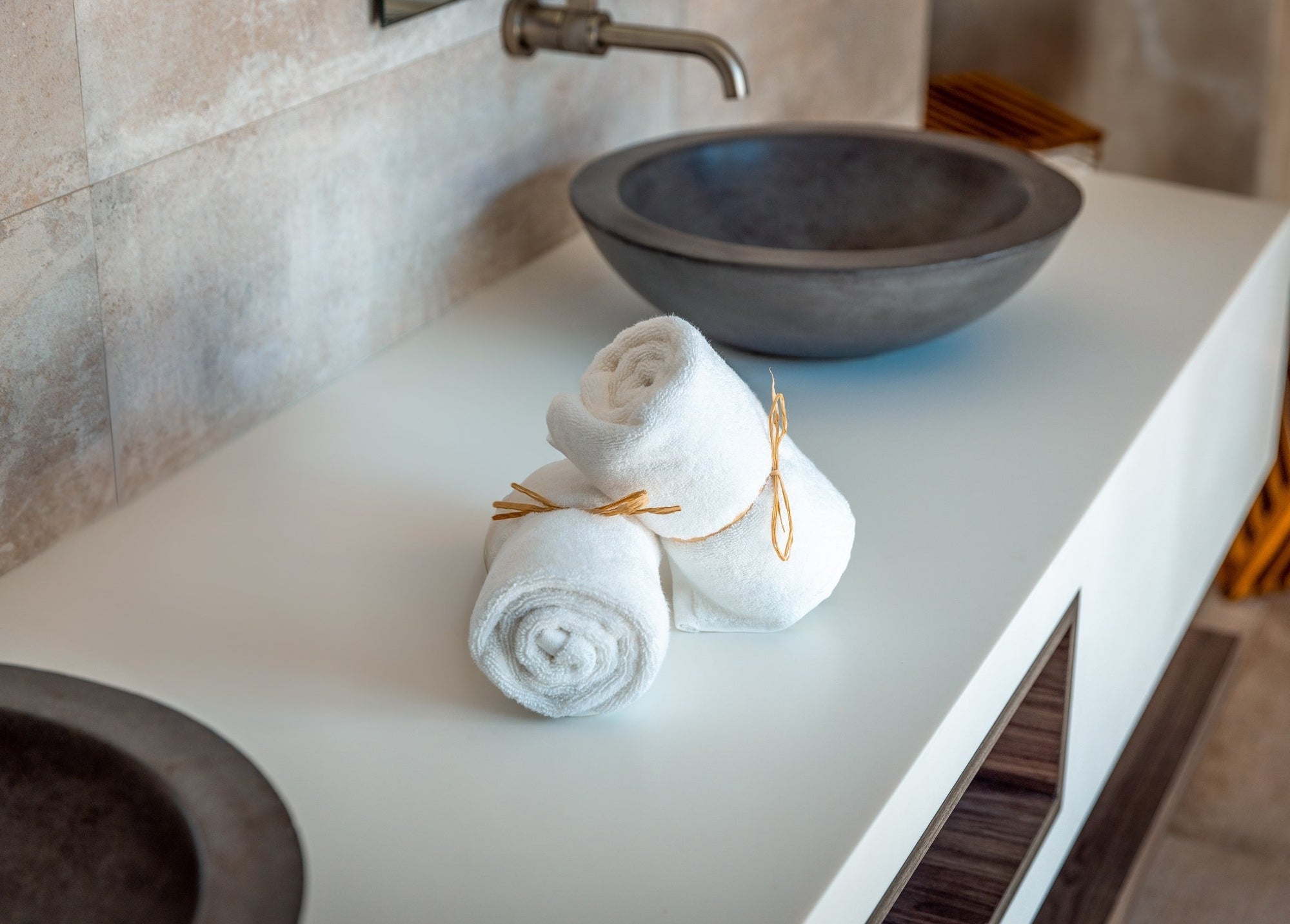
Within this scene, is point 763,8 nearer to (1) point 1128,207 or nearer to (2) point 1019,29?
(1) point 1128,207

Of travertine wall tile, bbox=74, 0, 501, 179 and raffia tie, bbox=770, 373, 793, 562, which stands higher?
travertine wall tile, bbox=74, 0, 501, 179

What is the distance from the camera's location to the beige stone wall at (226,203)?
883mm

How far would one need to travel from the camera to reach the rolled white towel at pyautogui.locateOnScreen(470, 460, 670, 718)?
0.74m

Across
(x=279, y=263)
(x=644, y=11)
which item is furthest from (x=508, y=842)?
(x=644, y=11)

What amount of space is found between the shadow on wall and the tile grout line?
8.05 feet

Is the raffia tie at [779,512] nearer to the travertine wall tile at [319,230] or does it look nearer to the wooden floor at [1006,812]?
the wooden floor at [1006,812]

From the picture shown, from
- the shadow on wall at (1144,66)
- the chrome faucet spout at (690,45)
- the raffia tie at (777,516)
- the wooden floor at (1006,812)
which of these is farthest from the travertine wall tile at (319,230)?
the shadow on wall at (1144,66)

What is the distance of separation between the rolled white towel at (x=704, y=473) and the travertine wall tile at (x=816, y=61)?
82 cm

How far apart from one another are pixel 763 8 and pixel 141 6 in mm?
898

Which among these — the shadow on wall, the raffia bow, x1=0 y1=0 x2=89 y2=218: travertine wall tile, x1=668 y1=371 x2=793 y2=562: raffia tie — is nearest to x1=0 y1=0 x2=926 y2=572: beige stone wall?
x1=0 y1=0 x2=89 y2=218: travertine wall tile

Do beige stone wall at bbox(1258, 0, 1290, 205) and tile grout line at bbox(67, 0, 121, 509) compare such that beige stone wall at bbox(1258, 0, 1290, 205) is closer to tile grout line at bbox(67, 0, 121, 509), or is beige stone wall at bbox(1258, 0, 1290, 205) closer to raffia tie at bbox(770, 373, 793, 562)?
raffia tie at bbox(770, 373, 793, 562)

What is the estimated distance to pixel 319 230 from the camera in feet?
3.69

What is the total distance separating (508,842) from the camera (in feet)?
2.31

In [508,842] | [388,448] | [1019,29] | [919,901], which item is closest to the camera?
[508,842]
